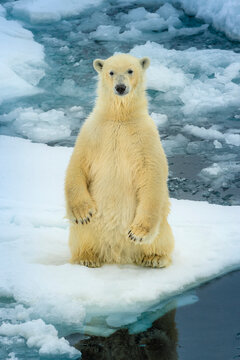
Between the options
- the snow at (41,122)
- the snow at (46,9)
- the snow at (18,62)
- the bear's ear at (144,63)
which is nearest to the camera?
the bear's ear at (144,63)

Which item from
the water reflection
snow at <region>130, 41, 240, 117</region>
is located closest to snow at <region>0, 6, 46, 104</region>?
snow at <region>130, 41, 240, 117</region>

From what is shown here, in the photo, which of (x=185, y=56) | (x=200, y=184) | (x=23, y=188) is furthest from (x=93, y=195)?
(x=185, y=56)

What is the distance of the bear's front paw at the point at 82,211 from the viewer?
10.00 ft

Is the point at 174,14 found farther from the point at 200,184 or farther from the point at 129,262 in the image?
the point at 129,262

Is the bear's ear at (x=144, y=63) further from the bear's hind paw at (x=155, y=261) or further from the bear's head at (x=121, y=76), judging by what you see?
the bear's hind paw at (x=155, y=261)

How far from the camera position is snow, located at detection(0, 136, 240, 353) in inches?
109

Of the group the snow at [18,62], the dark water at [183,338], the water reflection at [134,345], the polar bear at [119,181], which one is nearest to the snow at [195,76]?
the snow at [18,62]

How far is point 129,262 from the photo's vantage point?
3309 mm

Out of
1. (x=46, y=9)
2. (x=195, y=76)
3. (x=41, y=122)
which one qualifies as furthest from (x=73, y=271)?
(x=46, y=9)

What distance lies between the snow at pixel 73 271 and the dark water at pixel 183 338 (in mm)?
111

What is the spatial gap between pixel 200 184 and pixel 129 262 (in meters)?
1.76

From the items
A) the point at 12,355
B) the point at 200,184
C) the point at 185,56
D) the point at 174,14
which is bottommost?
the point at 12,355

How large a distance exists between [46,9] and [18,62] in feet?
10.2

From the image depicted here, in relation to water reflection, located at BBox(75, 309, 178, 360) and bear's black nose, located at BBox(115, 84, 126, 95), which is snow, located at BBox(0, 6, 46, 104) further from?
water reflection, located at BBox(75, 309, 178, 360)
